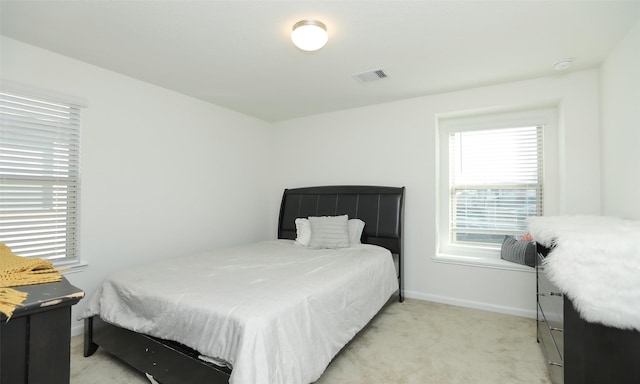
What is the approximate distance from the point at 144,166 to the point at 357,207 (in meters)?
2.36

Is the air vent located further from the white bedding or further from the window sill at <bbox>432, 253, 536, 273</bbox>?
the window sill at <bbox>432, 253, 536, 273</bbox>

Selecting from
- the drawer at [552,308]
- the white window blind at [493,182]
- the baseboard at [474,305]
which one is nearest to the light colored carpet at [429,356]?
the baseboard at [474,305]

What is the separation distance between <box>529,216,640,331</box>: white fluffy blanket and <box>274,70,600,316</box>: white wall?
1.69 meters

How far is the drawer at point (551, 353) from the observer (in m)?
1.67

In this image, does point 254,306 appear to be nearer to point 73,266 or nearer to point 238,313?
point 238,313

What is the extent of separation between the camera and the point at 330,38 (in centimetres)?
223

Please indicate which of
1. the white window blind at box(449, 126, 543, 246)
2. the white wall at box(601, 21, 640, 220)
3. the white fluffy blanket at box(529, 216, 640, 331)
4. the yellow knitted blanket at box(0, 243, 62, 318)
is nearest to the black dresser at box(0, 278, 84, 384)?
the yellow knitted blanket at box(0, 243, 62, 318)

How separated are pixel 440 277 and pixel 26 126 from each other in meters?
4.07

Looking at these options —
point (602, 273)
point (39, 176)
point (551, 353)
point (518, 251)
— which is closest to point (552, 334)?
point (551, 353)

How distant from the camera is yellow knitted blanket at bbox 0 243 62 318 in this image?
80cm

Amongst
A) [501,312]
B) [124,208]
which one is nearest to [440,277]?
[501,312]

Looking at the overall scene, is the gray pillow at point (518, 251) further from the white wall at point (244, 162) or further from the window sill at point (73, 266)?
the window sill at point (73, 266)

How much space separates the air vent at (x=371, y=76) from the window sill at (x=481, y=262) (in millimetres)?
2052

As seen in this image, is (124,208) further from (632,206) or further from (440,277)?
(632,206)
